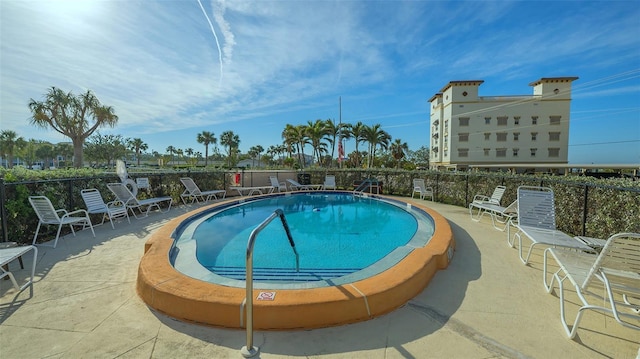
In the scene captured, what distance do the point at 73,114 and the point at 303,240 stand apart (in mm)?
30267

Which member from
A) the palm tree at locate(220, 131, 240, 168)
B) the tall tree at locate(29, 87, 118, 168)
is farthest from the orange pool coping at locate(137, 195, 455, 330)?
the palm tree at locate(220, 131, 240, 168)

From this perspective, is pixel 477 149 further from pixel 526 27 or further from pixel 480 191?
pixel 480 191

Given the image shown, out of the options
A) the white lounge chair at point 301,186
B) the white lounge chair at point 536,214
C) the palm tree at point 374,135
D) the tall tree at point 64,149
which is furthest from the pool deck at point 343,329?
the tall tree at point 64,149

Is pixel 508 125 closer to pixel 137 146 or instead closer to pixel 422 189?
pixel 422 189

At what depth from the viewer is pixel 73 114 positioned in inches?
960

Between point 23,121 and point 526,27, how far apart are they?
3718 cm

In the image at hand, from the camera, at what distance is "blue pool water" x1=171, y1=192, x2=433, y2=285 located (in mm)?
3852

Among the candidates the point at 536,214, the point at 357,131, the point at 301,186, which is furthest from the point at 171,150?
the point at 536,214

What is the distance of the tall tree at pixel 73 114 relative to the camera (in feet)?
76.0

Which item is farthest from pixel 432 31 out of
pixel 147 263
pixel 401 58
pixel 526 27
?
pixel 147 263

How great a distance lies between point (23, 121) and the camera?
75.4ft

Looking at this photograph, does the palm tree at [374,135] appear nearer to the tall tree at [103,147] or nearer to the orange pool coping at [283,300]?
the orange pool coping at [283,300]

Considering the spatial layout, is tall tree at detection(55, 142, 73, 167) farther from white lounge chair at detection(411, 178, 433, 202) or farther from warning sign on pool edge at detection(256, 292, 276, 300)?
warning sign on pool edge at detection(256, 292, 276, 300)

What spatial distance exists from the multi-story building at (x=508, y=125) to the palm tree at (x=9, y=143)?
79477 millimetres
